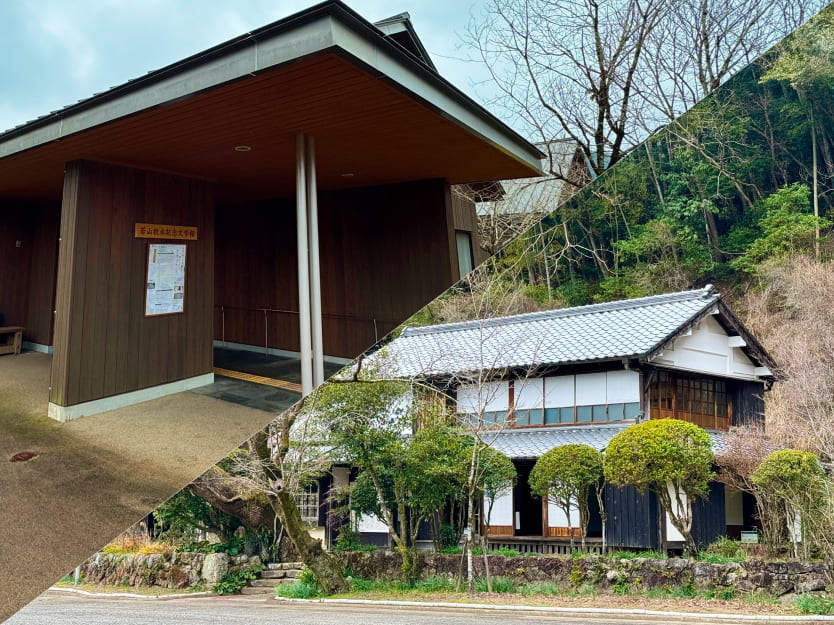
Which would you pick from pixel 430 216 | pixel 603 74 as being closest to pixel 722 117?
pixel 603 74

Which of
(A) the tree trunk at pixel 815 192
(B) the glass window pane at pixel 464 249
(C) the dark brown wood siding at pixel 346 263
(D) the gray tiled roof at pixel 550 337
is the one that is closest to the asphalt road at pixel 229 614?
(D) the gray tiled roof at pixel 550 337

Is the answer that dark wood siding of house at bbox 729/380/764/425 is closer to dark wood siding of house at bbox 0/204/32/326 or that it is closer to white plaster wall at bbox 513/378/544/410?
white plaster wall at bbox 513/378/544/410

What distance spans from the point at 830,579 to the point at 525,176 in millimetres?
887

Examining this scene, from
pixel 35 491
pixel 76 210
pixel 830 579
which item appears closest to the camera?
pixel 830 579

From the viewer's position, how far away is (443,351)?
3.34 ft

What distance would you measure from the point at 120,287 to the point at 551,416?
3.76m

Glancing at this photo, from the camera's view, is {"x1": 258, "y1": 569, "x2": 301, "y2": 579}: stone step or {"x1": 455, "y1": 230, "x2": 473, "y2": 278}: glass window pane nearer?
{"x1": 258, "y1": 569, "x2": 301, "y2": 579}: stone step

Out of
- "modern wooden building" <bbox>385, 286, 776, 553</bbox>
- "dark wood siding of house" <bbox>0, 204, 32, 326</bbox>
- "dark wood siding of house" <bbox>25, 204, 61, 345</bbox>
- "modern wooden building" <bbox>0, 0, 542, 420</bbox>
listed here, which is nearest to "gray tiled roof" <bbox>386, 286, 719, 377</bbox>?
"modern wooden building" <bbox>385, 286, 776, 553</bbox>

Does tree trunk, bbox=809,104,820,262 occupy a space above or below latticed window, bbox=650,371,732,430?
above

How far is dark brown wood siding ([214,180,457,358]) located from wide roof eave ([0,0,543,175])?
0.47m

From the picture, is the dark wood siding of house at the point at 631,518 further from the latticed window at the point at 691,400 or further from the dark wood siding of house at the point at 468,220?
the dark wood siding of house at the point at 468,220

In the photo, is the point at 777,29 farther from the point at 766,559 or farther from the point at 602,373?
the point at 766,559

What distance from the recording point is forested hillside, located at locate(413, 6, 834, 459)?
2.90 feet

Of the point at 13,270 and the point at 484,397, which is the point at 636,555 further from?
the point at 13,270
